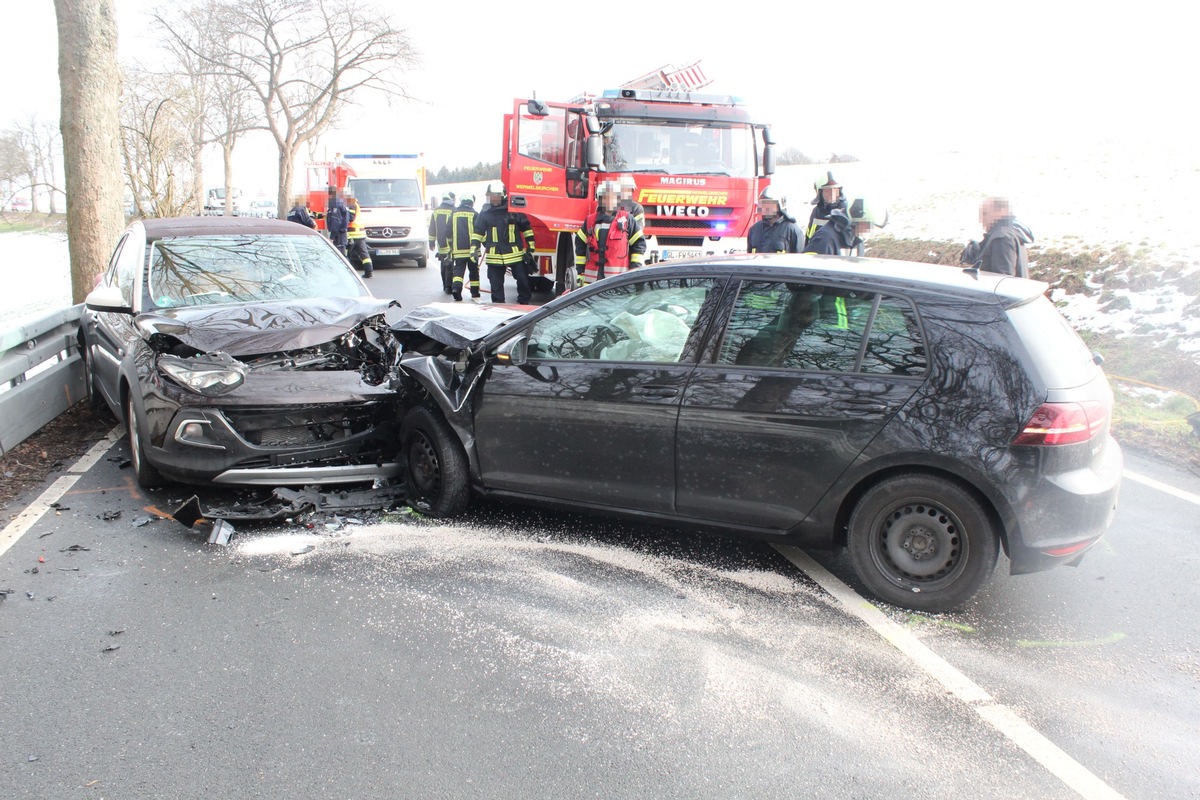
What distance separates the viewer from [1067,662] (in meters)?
3.52

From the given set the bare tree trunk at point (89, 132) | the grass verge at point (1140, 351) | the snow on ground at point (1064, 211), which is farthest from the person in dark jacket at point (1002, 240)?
the bare tree trunk at point (89, 132)

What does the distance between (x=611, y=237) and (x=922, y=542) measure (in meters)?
7.00

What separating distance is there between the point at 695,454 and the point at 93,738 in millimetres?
2619

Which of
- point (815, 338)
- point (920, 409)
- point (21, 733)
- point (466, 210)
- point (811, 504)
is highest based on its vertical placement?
point (466, 210)

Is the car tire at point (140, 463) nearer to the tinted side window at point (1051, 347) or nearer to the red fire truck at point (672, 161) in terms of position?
the tinted side window at point (1051, 347)

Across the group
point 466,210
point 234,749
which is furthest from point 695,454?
point 466,210

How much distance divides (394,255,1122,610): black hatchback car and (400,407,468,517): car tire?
0.18m

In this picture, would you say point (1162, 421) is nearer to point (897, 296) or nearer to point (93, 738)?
point (897, 296)

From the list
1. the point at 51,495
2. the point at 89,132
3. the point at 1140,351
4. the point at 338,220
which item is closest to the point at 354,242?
the point at 338,220

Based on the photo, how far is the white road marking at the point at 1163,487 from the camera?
5.46 m

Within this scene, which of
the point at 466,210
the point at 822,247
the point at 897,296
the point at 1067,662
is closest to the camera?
the point at 1067,662

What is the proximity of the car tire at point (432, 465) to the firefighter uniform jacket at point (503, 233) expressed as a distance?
7.50m

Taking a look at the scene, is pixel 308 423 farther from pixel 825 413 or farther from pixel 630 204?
pixel 630 204

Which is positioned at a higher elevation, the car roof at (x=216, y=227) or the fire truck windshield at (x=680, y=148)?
the fire truck windshield at (x=680, y=148)
